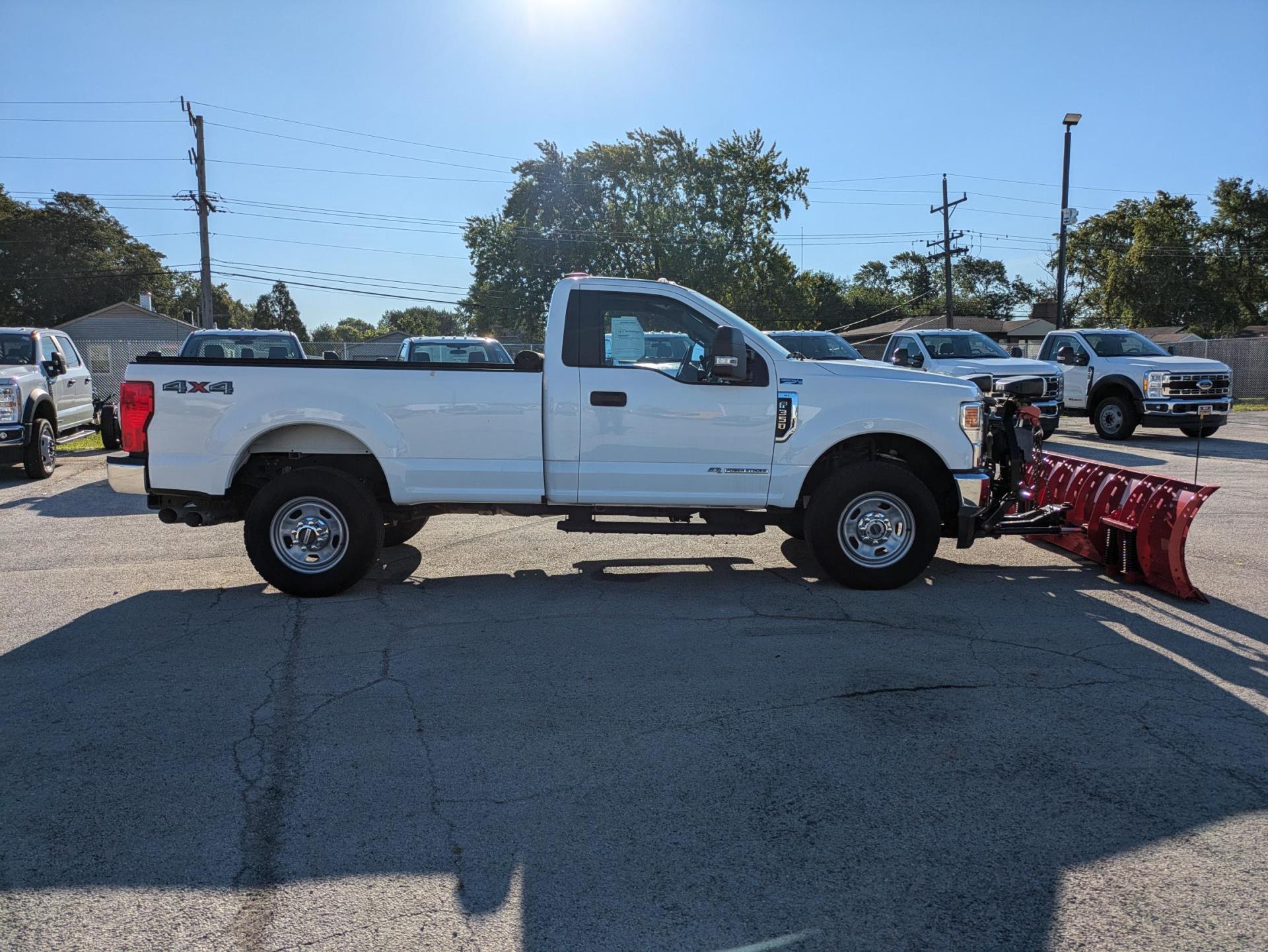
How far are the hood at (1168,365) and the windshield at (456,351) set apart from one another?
11.6 meters

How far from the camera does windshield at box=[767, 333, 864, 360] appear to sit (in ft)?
53.8

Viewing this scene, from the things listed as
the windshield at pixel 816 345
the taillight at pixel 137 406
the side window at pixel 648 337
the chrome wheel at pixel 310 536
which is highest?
the windshield at pixel 816 345

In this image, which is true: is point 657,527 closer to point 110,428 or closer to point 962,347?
point 110,428

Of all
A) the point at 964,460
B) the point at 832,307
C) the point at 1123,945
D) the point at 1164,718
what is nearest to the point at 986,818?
the point at 1123,945

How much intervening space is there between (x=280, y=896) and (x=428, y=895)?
0.47 m

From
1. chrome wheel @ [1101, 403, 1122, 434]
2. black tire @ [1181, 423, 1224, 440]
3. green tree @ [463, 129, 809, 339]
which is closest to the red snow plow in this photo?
black tire @ [1181, 423, 1224, 440]

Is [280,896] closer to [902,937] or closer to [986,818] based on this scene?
[902,937]

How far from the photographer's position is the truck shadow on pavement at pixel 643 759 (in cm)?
305

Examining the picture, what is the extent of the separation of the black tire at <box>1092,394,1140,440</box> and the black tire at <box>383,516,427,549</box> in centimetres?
1483

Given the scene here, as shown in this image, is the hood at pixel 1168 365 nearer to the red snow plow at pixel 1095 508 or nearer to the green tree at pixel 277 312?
the red snow plow at pixel 1095 508

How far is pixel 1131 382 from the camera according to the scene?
1783 centimetres

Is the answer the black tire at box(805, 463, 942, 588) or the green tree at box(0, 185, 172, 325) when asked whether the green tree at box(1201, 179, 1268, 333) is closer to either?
the black tire at box(805, 463, 942, 588)

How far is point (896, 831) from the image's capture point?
11.2ft

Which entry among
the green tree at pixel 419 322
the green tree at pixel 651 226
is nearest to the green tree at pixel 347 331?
the green tree at pixel 419 322
